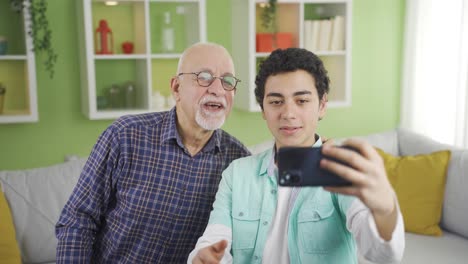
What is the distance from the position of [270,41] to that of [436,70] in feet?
3.54

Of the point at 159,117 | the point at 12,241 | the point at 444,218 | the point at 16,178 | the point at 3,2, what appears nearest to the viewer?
A: the point at 159,117

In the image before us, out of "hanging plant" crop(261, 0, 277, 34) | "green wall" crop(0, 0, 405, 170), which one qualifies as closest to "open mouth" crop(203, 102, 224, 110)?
"hanging plant" crop(261, 0, 277, 34)

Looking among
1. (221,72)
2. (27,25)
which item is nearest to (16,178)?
(27,25)

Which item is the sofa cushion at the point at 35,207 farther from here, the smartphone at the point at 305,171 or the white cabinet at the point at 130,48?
the smartphone at the point at 305,171

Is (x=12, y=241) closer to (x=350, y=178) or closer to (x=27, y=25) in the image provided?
(x=27, y=25)

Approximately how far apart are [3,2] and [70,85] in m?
0.57

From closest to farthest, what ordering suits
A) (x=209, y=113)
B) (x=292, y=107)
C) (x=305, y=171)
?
(x=305, y=171) < (x=292, y=107) < (x=209, y=113)

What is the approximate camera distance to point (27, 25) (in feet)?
9.75

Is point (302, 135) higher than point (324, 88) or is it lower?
lower

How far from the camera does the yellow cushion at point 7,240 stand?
2.35 m

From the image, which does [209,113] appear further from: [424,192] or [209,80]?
[424,192]

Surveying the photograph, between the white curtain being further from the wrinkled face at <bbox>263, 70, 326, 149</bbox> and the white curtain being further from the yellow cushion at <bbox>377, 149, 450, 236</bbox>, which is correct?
the wrinkled face at <bbox>263, 70, 326, 149</bbox>

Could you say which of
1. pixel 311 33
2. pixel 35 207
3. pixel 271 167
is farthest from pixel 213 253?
pixel 311 33

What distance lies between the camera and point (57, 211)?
8.46 ft
